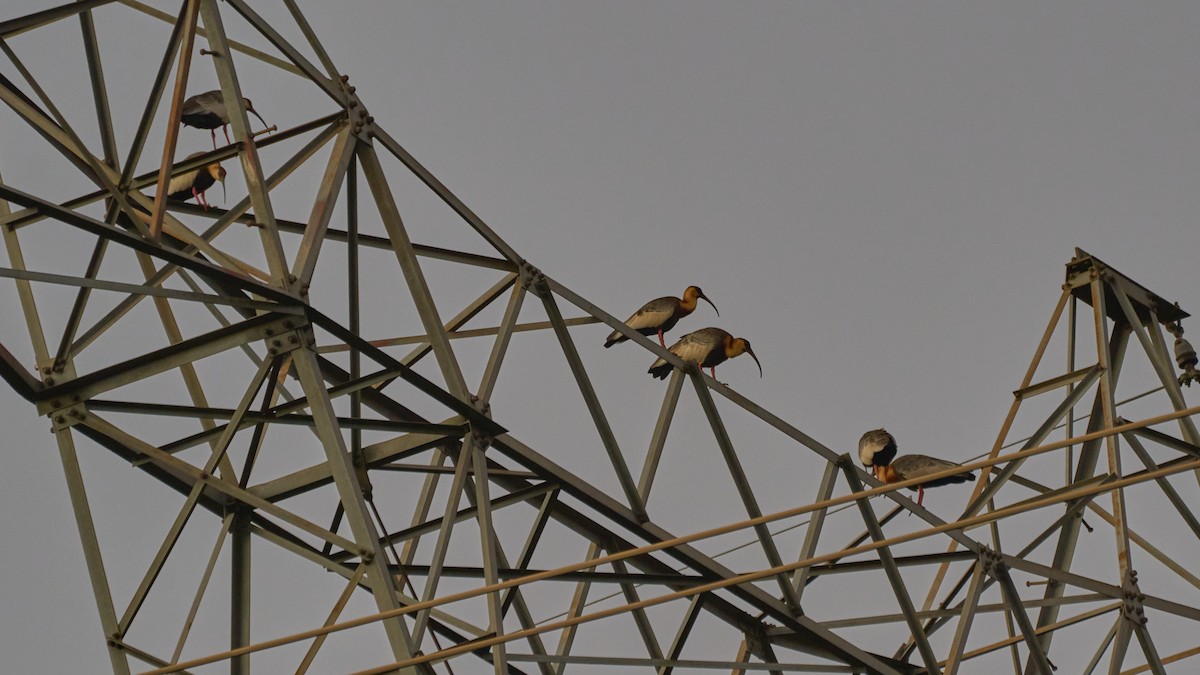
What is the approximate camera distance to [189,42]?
1301 cm

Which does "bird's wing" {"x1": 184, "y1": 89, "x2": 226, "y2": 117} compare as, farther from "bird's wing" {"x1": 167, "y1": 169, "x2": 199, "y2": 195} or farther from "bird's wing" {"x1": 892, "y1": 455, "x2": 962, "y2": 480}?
"bird's wing" {"x1": 892, "y1": 455, "x2": 962, "y2": 480}

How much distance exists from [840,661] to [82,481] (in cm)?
755

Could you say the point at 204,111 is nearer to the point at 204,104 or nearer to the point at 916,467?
the point at 204,104

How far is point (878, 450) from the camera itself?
74.5 feet

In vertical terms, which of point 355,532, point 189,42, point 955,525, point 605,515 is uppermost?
point 189,42

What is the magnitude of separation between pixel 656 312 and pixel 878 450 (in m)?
3.78

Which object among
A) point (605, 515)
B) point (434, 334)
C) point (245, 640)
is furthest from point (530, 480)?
point (245, 640)

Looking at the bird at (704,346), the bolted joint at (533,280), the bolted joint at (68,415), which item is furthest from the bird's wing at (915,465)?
the bolted joint at (68,415)

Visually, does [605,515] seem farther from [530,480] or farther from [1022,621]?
[1022,621]

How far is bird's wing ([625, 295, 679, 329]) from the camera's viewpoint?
20.3 meters

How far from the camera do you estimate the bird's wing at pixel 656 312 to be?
2034cm

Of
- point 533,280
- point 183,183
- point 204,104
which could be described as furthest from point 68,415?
point 204,104

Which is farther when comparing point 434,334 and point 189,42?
point 434,334

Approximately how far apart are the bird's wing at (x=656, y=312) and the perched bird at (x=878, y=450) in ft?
11.7
